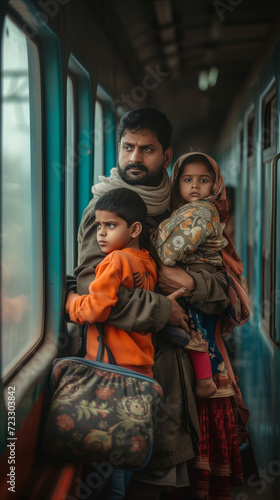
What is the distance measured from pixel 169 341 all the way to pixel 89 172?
31.8 inches

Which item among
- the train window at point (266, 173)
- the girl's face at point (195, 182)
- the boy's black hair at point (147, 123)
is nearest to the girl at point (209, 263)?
the girl's face at point (195, 182)

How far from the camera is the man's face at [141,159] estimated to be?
2.07 m

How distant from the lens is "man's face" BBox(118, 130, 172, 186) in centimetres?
207

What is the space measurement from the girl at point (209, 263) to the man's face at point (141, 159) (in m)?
0.08

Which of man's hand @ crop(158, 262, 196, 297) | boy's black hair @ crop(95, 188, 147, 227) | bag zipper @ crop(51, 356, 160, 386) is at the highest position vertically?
boy's black hair @ crop(95, 188, 147, 227)

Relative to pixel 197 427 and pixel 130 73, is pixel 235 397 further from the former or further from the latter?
pixel 130 73

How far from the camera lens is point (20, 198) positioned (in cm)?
185

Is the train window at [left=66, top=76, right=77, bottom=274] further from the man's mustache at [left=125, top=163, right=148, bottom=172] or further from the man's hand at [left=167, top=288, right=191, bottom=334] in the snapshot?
the man's hand at [left=167, top=288, right=191, bottom=334]

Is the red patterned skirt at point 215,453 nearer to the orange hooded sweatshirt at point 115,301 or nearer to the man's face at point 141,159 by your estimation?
the orange hooded sweatshirt at point 115,301

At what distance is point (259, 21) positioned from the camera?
7.34 ft

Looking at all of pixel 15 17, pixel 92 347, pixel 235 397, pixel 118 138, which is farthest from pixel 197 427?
pixel 15 17

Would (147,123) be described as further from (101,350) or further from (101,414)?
(101,414)

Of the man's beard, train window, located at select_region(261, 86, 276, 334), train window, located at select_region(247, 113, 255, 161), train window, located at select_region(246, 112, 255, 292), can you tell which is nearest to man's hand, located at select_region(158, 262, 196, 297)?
the man's beard

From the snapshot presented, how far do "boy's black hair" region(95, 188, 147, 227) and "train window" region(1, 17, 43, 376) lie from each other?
28 cm
